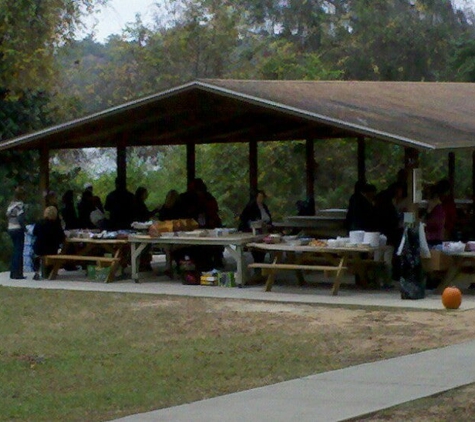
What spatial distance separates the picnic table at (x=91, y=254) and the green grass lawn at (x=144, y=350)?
1.50 meters

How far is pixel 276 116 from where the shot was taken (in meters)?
22.3

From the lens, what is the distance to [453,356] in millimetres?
12906

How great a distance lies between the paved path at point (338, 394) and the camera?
9922 mm

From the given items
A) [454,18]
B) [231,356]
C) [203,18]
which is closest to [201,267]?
[231,356]

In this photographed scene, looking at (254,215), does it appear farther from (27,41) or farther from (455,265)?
(27,41)

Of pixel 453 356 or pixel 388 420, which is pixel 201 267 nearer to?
pixel 453 356

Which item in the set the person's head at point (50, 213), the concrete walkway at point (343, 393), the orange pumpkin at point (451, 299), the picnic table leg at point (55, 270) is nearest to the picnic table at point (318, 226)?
the picnic table leg at point (55, 270)

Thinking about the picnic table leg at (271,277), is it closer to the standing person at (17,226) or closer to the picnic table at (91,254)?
the picnic table at (91,254)

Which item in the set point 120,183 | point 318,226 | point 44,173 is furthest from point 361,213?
point 44,173

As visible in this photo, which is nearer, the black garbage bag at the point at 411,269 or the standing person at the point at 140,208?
the black garbage bag at the point at 411,269

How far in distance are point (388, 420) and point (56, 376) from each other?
3.58m

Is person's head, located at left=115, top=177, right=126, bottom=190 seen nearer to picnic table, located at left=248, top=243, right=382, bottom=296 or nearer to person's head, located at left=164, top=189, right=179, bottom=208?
person's head, located at left=164, top=189, right=179, bottom=208

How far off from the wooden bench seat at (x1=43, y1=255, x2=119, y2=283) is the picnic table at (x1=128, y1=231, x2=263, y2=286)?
13.6 inches

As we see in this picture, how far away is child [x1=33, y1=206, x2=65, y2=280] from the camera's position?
805 inches
